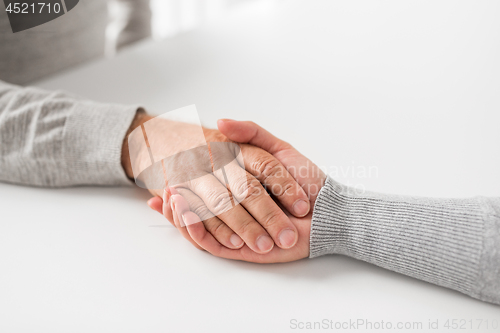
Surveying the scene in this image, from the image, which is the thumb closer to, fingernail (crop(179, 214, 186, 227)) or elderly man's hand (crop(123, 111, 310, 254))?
elderly man's hand (crop(123, 111, 310, 254))

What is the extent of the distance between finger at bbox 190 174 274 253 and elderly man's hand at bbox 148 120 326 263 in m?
0.02

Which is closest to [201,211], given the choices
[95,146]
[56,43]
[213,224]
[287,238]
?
[213,224]

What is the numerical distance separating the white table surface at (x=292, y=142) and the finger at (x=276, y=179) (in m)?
0.09

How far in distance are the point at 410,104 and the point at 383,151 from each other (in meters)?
0.22

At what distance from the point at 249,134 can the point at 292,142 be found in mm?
178

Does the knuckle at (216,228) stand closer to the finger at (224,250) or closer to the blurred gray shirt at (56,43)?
the finger at (224,250)

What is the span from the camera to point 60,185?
716 millimetres

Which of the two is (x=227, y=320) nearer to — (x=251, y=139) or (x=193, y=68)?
(x=251, y=139)

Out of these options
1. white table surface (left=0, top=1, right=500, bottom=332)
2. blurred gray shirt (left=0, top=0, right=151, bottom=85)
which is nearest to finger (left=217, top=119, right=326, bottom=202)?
white table surface (left=0, top=1, right=500, bottom=332)

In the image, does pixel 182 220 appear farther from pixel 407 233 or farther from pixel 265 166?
pixel 407 233

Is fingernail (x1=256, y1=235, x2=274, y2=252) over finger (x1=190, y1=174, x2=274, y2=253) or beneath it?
beneath

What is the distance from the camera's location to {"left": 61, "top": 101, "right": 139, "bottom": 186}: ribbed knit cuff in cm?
70

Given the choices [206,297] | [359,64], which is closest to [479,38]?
[359,64]

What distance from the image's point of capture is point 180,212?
0.57 metres
